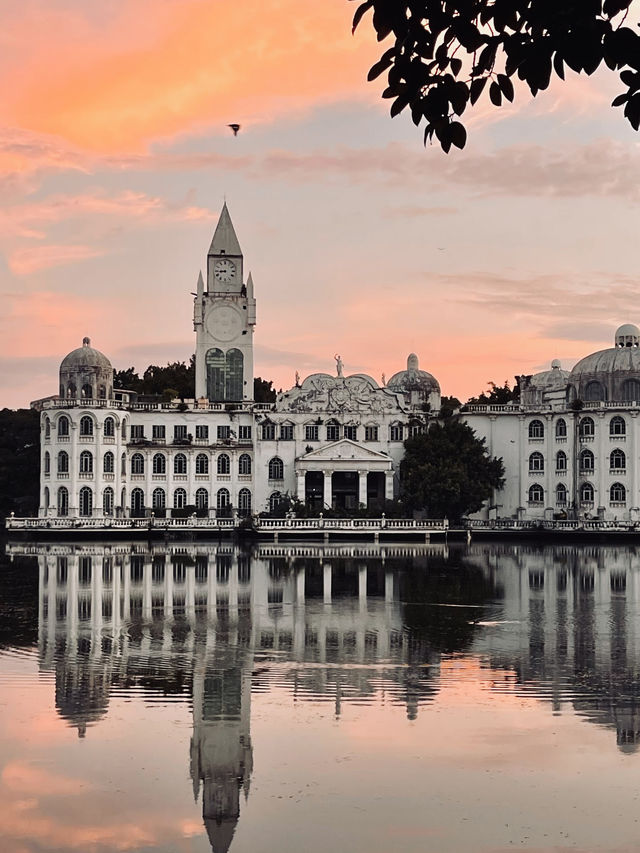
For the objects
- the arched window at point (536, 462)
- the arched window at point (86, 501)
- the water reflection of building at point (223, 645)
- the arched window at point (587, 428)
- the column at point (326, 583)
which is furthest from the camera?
the arched window at point (536, 462)

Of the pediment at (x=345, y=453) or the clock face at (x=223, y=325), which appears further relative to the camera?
the clock face at (x=223, y=325)

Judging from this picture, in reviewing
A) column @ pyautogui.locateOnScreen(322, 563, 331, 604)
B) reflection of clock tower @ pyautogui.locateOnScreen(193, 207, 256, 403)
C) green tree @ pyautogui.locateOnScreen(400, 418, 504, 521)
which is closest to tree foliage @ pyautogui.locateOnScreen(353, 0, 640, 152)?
column @ pyautogui.locateOnScreen(322, 563, 331, 604)

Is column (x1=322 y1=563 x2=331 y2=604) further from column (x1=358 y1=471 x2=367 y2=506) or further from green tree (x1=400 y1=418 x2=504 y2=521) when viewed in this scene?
column (x1=358 y1=471 x2=367 y2=506)

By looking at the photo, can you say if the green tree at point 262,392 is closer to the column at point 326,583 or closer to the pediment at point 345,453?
the pediment at point 345,453

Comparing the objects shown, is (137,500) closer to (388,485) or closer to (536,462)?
(388,485)

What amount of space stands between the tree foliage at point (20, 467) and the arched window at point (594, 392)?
42.9 meters

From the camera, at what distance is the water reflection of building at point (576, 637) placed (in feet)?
82.2

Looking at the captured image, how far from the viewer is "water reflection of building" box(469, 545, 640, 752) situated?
25.0 m

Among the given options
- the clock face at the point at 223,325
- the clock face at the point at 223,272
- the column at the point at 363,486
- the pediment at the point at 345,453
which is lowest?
the column at the point at 363,486

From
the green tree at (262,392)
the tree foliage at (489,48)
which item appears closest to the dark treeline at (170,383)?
the green tree at (262,392)

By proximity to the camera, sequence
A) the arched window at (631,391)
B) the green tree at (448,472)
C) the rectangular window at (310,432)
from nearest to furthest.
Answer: the green tree at (448,472) → the arched window at (631,391) → the rectangular window at (310,432)

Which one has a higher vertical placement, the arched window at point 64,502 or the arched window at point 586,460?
the arched window at point 586,460

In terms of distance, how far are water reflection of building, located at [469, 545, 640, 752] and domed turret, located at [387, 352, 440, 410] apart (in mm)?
48728

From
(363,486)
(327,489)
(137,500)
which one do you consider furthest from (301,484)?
(137,500)
